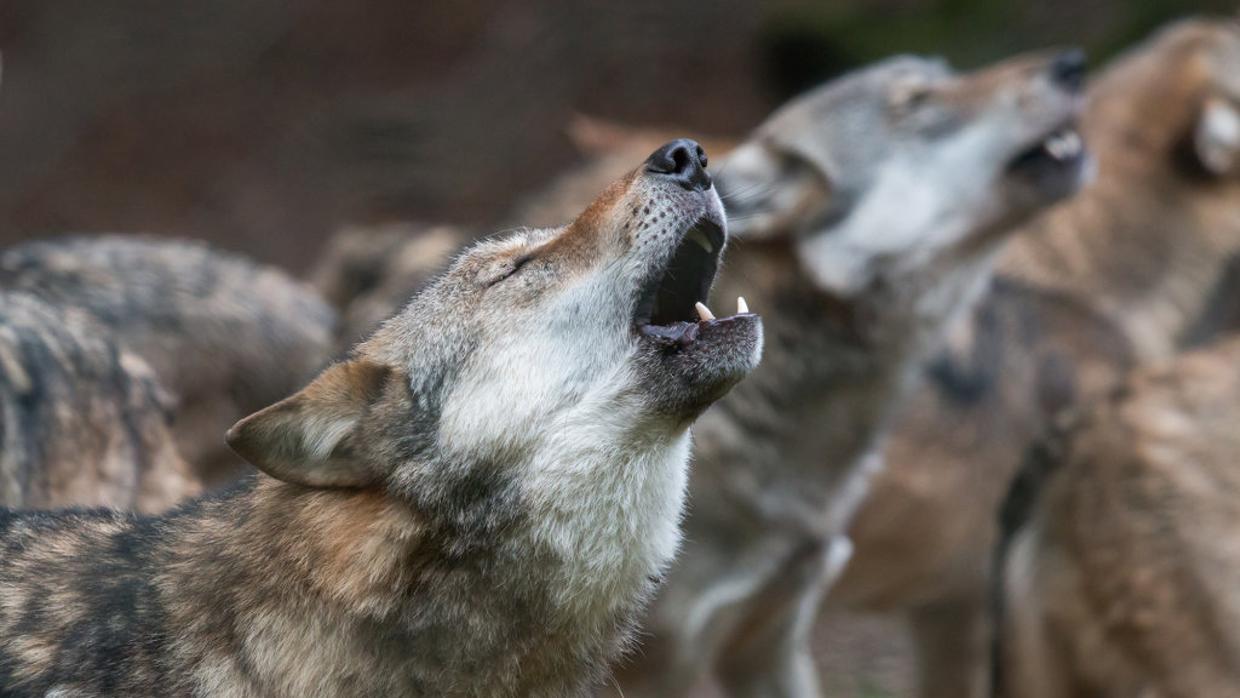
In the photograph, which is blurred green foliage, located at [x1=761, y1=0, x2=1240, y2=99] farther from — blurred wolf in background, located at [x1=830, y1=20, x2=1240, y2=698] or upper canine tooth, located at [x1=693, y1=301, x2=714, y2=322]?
upper canine tooth, located at [x1=693, y1=301, x2=714, y2=322]

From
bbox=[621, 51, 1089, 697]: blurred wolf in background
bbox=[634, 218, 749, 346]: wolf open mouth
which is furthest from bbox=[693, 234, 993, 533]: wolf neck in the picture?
bbox=[634, 218, 749, 346]: wolf open mouth

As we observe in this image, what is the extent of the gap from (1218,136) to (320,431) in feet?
20.9

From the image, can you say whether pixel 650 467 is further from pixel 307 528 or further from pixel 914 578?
pixel 914 578

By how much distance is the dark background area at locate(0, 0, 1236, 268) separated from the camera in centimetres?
1247

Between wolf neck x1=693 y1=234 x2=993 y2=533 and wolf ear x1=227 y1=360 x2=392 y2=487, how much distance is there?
9.24 feet

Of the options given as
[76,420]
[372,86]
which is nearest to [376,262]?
[76,420]

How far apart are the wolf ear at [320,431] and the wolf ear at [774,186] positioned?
2.88 meters

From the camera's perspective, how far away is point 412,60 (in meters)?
13.4

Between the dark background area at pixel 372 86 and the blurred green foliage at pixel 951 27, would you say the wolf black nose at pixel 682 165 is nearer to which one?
the dark background area at pixel 372 86

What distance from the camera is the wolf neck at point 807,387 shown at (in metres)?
6.34

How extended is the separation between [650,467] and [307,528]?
77cm

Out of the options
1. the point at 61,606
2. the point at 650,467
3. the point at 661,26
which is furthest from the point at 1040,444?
the point at 661,26

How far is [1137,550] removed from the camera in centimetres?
528

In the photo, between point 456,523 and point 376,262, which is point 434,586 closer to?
point 456,523
